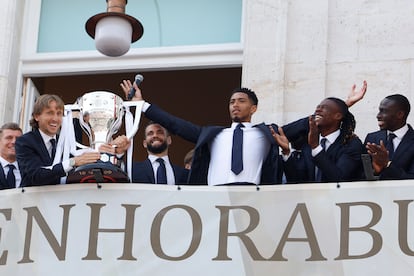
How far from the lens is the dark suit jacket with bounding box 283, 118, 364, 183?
32.8ft

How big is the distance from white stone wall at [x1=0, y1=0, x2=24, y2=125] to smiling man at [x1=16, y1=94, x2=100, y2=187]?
235cm

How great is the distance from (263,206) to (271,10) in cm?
301

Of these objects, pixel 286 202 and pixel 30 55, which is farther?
pixel 30 55

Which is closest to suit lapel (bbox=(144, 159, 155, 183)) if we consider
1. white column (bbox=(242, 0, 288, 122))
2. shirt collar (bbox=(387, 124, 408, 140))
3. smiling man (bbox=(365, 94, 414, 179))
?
white column (bbox=(242, 0, 288, 122))

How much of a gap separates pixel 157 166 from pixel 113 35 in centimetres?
121

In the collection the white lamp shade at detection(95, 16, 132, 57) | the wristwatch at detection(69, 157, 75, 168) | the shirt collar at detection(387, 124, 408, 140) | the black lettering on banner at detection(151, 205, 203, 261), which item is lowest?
the black lettering on banner at detection(151, 205, 203, 261)

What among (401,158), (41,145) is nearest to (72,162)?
(41,145)

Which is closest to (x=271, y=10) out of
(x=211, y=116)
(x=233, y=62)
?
(x=233, y=62)

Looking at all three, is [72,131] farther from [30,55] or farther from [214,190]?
[30,55]

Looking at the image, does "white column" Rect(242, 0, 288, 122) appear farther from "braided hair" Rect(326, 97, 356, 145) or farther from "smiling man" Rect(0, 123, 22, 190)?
"smiling man" Rect(0, 123, 22, 190)

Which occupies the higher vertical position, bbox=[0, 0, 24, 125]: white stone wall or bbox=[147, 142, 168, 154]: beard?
bbox=[0, 0, 24, 125]: white stone wall

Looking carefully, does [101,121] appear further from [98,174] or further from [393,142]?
[393,142]

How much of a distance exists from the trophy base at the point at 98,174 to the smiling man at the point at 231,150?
635mm

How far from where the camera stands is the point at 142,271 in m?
9.88
